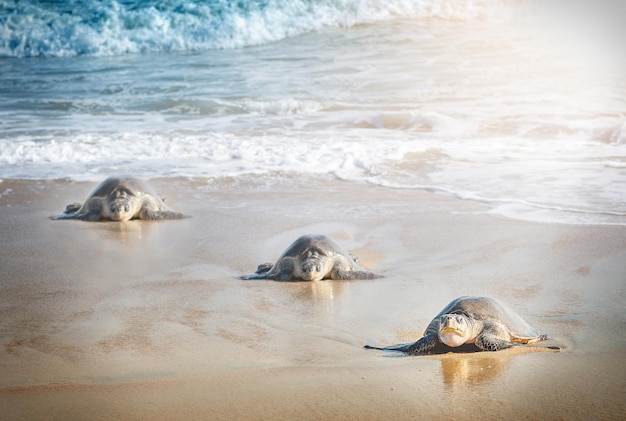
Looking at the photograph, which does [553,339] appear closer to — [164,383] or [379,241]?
[164,383]

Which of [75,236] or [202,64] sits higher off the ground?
[202,64]

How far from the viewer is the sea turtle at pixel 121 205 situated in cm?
772

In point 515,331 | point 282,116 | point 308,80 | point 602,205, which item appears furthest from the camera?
point 308,80

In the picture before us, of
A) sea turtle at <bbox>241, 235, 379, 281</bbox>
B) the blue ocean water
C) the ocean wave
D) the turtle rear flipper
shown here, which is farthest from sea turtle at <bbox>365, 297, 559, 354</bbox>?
the ocean wave

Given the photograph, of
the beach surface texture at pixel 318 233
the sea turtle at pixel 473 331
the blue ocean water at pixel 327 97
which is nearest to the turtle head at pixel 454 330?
the sea turtle at pixel 473 331

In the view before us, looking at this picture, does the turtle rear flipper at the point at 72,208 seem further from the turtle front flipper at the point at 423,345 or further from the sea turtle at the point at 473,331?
the turtle front flipper at the point at 423,345

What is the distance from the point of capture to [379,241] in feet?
22.0

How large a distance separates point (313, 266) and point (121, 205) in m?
2.94

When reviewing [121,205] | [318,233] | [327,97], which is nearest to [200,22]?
[327,97]

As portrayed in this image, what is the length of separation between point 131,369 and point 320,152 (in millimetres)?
7120

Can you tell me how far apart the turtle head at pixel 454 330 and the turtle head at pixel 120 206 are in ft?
15.1

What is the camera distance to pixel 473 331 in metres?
3.97

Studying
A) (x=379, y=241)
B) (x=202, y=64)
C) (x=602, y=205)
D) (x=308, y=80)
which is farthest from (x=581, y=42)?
(x=379, y=241)

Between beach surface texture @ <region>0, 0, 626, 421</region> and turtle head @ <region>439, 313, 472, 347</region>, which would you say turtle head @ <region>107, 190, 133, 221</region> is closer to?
beach surface texture @ <region>0, 0, 626, 421</region>
